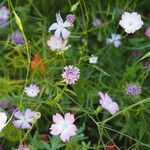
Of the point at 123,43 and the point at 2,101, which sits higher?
the point at 123,43

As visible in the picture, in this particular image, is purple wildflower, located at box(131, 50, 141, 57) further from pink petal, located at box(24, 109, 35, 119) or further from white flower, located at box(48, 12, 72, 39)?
pink petal, located at box(24, 109, 35, 119)

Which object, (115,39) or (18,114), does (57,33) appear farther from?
(18,114)

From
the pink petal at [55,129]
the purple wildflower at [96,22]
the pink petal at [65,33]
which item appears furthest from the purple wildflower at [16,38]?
the pink petal at [55,129]

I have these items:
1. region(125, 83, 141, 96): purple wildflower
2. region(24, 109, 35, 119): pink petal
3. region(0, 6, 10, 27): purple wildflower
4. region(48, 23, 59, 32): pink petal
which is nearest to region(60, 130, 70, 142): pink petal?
region(24, 109, 35, 119): pink petal

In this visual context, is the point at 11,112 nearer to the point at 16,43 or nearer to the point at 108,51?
the point at 16,43

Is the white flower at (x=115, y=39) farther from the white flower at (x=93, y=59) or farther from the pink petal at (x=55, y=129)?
the pink petal at (x=55, y=129)

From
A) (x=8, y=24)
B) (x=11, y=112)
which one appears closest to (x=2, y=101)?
(x=11, y=112)
